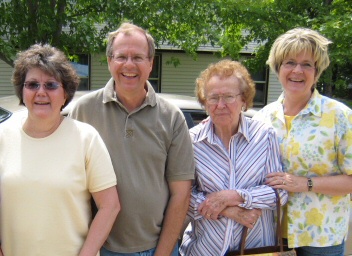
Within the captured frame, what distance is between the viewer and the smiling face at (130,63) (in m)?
2.00

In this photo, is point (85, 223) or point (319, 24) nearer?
point (85, 223)

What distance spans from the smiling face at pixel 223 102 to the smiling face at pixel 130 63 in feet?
1.20

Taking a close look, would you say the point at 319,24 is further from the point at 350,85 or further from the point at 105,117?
the point at 105,117

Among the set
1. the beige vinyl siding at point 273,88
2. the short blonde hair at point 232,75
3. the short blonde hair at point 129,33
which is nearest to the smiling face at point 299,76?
the short blonde hair at point 232,75

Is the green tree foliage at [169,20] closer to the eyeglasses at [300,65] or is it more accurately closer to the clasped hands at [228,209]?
the eyeglasses at [300,65]

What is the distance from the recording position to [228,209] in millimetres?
2115

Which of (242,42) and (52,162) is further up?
(242,42)

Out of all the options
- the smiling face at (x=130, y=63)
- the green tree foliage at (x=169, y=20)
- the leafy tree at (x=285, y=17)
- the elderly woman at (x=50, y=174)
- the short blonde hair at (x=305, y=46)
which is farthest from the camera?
the leafy tree at (x=285, y=17)

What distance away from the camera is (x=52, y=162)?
1.80 meters

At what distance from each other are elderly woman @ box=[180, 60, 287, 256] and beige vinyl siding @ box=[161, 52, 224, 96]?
1013cm

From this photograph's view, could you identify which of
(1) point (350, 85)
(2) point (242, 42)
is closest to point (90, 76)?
(2) point (242, 42)

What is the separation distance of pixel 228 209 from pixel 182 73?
1052cm

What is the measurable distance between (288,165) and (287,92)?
1.33ft

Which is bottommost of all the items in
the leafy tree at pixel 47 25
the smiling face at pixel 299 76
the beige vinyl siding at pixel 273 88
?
the beige vinyl siding at pixel 273 88
